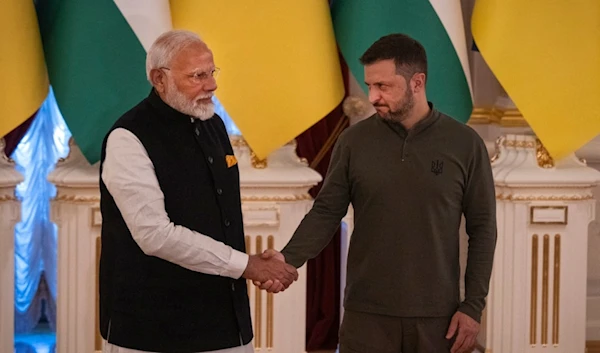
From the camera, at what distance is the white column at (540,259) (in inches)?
170

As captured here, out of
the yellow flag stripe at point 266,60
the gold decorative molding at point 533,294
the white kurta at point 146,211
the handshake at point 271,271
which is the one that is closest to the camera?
the white kurta at point 146,211

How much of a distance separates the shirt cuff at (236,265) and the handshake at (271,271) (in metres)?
0.07

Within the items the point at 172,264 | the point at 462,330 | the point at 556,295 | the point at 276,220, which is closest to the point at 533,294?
the point at 556,295

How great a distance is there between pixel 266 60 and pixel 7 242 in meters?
1.26

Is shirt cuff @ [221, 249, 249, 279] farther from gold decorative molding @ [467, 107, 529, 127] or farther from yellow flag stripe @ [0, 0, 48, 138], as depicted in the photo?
A: gold decorative molding @ [467, 107, 529, 127]

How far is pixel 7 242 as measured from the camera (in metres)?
4.10

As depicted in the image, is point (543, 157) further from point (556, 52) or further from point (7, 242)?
point (7, 242)

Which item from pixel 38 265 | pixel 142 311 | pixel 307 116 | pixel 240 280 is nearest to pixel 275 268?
pixel 240 280

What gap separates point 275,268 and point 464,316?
546 mm

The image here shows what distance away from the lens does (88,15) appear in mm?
3906

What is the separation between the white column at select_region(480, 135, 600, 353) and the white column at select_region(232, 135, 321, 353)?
82 cm

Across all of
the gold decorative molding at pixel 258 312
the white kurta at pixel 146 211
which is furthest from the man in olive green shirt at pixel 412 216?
Result: the gold decorative molding at pixel 258 312

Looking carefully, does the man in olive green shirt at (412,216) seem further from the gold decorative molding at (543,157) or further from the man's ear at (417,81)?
the gold decorative molding at (543,157)

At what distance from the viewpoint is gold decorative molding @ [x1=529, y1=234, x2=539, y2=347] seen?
14.3 ft
